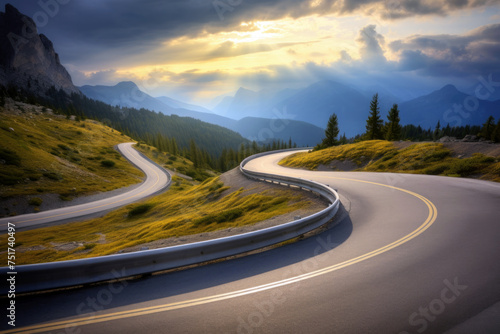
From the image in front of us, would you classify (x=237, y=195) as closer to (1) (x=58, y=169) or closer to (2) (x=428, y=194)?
(2) (x=428, y=194)

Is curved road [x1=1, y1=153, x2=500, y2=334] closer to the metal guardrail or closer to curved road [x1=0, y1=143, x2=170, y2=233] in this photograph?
the metal guardrail

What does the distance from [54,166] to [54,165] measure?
488 mm

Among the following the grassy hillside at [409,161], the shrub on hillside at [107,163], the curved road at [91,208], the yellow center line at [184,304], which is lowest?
the curved road at [91,208]

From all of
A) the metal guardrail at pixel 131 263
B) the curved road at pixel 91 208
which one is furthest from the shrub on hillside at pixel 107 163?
the metal guardrail at pixel 131 263

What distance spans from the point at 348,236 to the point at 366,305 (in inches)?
160

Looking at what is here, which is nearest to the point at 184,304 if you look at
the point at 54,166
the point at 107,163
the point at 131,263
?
the point at 131,263

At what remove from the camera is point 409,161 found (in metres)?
28.0

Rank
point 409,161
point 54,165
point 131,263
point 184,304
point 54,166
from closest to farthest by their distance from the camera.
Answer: point 184,304, point 131,263, point 409,161, point 54,166, point 54,165

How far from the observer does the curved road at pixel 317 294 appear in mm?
4305

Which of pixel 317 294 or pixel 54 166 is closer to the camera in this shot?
pixel 317 294

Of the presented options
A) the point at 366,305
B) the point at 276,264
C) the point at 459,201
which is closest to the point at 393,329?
the point at 366,305

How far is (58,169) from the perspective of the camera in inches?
1864

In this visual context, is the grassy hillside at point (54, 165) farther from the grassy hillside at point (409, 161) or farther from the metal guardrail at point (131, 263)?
the metal guardrail at point (131, 263)

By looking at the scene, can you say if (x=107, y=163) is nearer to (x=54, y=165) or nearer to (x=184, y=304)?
(x=54, y=165)
